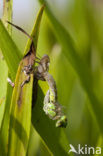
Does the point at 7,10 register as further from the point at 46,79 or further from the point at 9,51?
the point at 46,79

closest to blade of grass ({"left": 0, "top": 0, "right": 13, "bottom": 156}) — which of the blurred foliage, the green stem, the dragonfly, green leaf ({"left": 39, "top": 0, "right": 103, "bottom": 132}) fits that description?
the green stem

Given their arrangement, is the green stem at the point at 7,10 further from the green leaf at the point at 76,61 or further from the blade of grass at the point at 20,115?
the green leaf at the point at 76,61

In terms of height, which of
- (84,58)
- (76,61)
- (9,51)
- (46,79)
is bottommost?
(84,58)

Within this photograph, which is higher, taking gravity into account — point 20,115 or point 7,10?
point 7,10

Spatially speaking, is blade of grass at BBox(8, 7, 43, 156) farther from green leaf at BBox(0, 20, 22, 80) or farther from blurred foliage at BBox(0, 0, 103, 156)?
blurred foliage at BBox(0, 0, 103, 156)

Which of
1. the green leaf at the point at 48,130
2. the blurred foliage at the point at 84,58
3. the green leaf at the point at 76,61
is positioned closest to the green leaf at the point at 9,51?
the green leaf at the point at 48,130

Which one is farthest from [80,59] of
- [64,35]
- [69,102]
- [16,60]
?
[16,60]

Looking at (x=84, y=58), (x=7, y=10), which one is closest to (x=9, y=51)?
(x=7, y=10)
